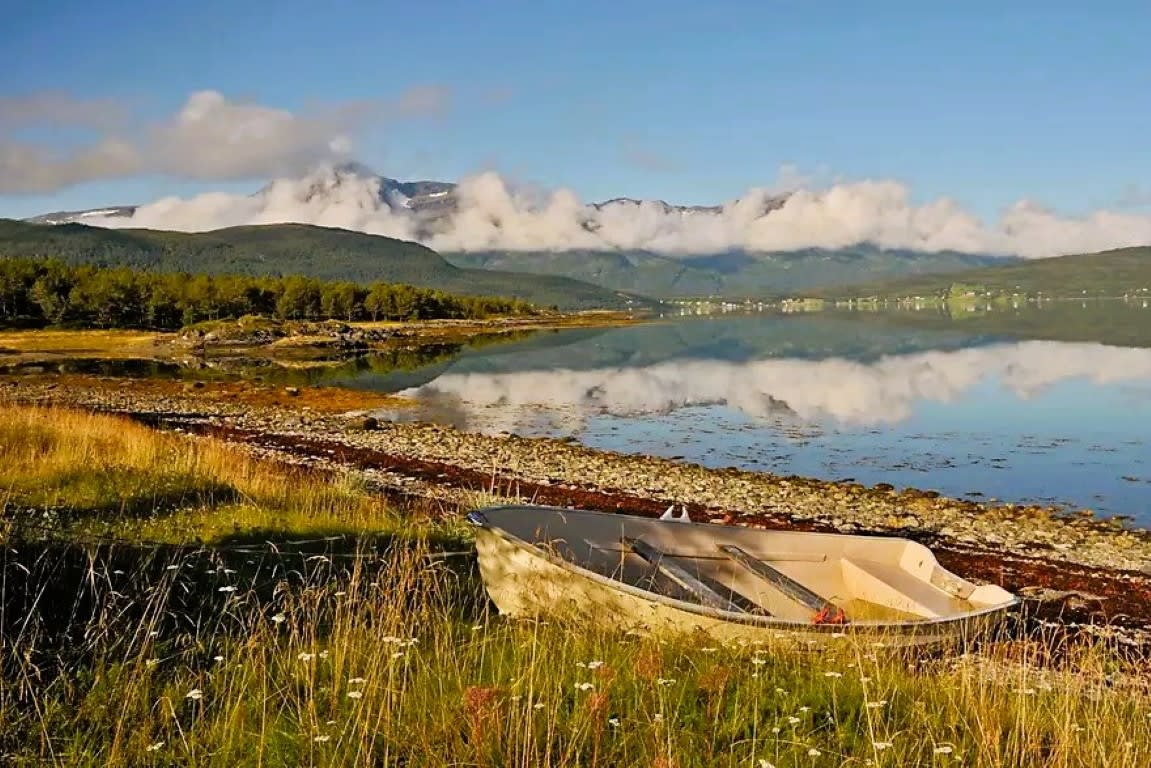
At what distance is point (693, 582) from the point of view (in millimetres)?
11570

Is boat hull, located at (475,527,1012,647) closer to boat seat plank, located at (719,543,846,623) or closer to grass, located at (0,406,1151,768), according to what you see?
grass, located at (0,406,1151,768)

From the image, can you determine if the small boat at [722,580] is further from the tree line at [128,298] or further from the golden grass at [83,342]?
the tree line at [128,298]

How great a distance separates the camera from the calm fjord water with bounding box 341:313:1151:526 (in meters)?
31.3

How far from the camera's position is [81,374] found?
66.9 m

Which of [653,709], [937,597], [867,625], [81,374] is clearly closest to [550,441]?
[937,597]

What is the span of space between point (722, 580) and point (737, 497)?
43.8 ft

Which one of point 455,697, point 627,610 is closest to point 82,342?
point 627,610

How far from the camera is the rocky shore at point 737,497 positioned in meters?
17.9

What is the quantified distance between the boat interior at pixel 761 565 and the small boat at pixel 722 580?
0.7 inches

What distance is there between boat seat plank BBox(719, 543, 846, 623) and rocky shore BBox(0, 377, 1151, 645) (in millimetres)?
5398

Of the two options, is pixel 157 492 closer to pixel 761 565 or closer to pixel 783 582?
pixel 761 565

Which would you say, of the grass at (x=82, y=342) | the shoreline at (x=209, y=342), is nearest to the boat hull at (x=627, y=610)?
the shoreline at (x=209, y=342)

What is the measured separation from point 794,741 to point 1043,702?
3358 mm

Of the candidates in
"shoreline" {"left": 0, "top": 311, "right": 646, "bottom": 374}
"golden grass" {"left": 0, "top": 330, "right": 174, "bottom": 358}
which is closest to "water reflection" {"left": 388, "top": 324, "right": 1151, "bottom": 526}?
"shoreline" {"left": 0, "top": 311, "right": 646, "bottom": 374}
